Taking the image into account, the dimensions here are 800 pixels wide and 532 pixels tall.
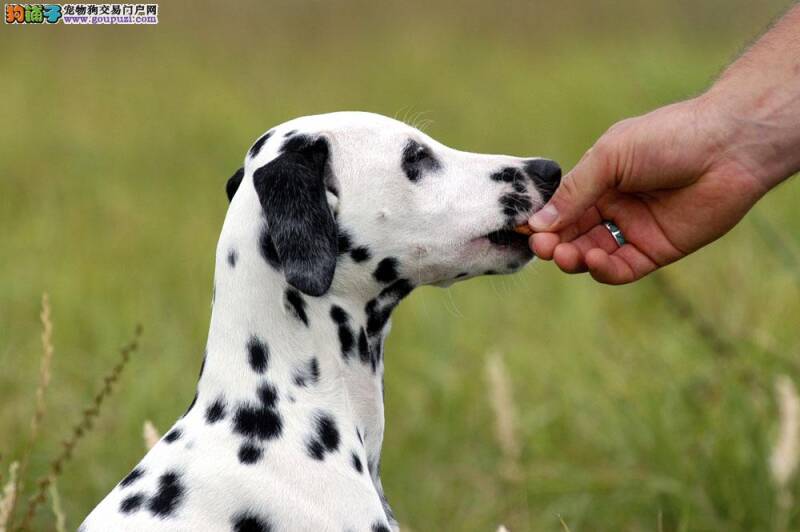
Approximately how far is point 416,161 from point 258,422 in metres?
0.89

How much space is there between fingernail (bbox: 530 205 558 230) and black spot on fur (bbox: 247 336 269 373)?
883mm

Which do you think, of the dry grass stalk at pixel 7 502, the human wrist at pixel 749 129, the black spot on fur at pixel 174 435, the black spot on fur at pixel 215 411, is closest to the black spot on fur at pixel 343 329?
the black spot on fur at pixel 215 411

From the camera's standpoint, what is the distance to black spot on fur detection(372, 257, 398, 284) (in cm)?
351

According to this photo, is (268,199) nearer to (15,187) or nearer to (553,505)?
(553,505)

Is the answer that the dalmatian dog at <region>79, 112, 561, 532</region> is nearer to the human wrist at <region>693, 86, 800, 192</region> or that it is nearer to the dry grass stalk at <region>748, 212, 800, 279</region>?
the human wrist at <region>693, 86, 800, 192</region>

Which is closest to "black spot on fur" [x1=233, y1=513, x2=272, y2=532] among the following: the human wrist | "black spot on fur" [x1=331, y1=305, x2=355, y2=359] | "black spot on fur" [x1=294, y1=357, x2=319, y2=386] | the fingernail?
"black spot on fur" [x1=294, y1=357, x2=319, y2=386]

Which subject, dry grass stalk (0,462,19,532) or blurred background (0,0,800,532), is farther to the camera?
blurred background (0,0,800,532)

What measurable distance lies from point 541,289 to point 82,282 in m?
3.01

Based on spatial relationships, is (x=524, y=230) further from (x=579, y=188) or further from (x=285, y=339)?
(x=285, y=339)

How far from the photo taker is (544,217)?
143 inches

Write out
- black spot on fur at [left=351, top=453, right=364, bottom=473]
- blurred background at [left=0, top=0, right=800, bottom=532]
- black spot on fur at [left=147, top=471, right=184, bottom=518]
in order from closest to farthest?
black spot on fur at [left=147, top=471, right=184, bottom=518]
black spot on fur at [left=351, top=453, right=364, bottom=473]
blurred background at [left=0, top=0, right=800, bottom=532]

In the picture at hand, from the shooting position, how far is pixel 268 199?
3.24 m

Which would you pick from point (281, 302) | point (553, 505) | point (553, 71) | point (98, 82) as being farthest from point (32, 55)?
point (281, 302)

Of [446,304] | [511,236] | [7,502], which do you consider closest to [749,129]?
[511,236]
